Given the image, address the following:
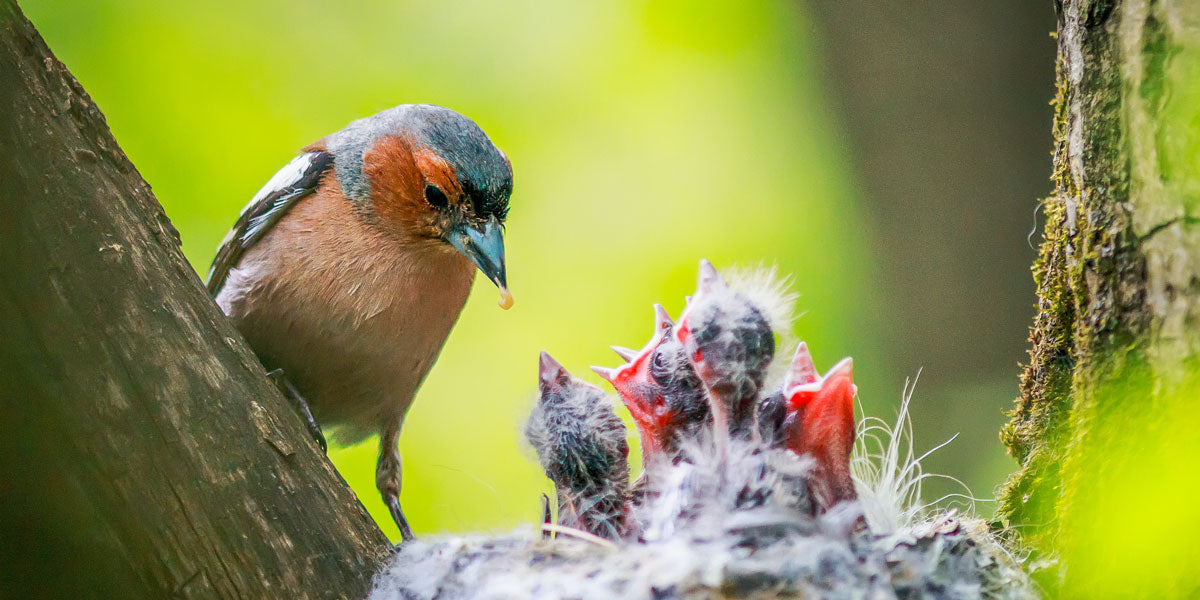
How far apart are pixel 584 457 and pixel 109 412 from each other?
1064mm

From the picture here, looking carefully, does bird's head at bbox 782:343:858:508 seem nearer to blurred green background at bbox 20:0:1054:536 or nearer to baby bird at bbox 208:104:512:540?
baby bird at bbox 208:104:512:540

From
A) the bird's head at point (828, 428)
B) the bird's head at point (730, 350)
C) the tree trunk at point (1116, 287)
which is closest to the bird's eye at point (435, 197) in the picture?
the bird's head at point (730, 350)

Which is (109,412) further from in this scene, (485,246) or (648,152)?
(648,152)

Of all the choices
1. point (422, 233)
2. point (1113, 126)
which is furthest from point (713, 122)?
point (1113, 126)

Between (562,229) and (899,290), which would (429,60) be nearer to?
(562,229)

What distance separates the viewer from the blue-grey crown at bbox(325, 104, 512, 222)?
2670 millimetres

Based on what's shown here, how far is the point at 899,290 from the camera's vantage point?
4254 mm

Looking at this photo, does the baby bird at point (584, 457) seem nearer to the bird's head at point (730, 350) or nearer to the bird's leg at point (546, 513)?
the bird's leg at point (546, 513)

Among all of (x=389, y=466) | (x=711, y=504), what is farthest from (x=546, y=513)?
(x=389, y=466)

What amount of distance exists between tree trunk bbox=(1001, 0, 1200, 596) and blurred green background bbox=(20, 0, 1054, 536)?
188cm

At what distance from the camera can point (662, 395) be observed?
2.20 metres

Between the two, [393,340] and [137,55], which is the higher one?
[137,55]

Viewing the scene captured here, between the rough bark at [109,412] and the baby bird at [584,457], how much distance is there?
2.07 ft

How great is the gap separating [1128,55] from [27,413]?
1898 mm
